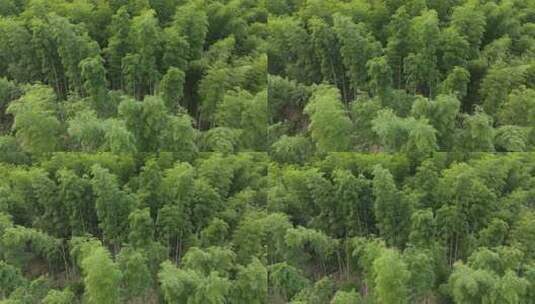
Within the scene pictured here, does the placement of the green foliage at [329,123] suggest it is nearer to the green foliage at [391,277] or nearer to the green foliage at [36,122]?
the green foliage at [391,277]

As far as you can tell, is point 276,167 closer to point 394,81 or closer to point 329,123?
point 329,123

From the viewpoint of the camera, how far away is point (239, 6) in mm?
9758

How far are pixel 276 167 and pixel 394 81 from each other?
177cm

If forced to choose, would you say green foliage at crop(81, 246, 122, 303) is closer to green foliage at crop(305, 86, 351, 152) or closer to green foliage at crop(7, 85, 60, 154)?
green foliage at crop(7, 85, 60, 154)

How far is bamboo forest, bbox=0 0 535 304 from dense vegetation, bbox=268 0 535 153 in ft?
0.08

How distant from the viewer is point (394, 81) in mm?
8578

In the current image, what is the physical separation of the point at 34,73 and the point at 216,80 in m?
2.39

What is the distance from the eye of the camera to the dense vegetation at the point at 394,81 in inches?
319

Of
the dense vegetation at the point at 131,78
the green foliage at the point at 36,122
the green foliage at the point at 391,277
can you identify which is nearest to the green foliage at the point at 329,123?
the dense vegetation at the point at 131,78

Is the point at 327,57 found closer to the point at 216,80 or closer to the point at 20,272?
the point at 216,80

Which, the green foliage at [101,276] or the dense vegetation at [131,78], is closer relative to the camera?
the green foliage at [101,276]

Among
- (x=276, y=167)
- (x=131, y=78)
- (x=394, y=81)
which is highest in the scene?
(x=131, y=78)

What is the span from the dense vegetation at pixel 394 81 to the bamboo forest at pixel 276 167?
2 centimetres

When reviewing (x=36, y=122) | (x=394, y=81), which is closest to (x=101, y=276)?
(x=36, y=122)
